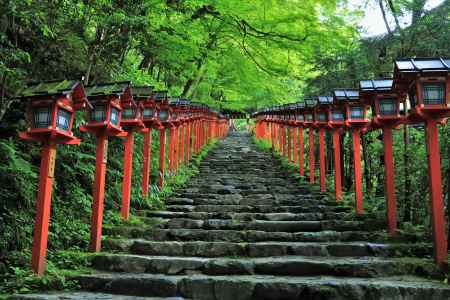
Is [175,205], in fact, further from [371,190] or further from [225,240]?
[371,190]

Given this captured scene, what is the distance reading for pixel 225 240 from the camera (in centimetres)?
661

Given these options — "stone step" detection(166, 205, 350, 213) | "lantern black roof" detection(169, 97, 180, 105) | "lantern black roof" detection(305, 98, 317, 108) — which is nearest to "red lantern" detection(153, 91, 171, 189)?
"lantern black roof" detection(169, 97, 180, 105)

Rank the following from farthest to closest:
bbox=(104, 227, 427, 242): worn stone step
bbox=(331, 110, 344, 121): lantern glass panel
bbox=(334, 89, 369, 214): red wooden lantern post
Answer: bbox=(331, 110, 344, 121): lantern glass panel
bbox=(334, 89, 369, 214): red wooden lantern post
bbox=(104, 227, 427, 242): worn stone step

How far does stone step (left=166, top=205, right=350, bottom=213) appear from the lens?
8.14 meters

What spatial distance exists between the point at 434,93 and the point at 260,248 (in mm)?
3263

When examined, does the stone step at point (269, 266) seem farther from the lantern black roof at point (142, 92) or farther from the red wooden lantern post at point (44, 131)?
the lantern black roof at point (142, 92)

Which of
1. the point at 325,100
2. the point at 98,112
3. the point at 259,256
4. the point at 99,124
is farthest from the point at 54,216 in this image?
the point at 325,100

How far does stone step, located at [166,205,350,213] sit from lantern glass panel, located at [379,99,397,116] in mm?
2353

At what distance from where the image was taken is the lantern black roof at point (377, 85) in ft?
21.7

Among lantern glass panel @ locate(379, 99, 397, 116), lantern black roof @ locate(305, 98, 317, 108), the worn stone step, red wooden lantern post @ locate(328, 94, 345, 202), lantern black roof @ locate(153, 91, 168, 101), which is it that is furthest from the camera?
lantern black roof @ locate(305, 98, 317, 108)

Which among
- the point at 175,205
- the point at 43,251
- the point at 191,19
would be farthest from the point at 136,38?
the point at 43,251

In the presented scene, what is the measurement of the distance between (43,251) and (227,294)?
7.49 ft

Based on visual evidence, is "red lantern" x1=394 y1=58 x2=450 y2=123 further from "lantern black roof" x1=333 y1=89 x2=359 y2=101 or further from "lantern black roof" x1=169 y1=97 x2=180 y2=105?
"lantern black roof" x1=169 y1=97 x2=180 y2=105

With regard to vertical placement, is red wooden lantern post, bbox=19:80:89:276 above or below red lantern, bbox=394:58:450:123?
below
